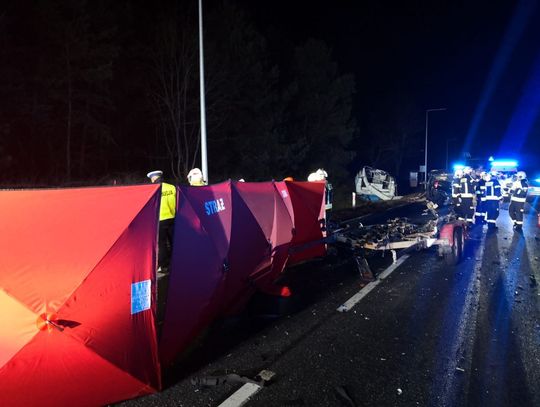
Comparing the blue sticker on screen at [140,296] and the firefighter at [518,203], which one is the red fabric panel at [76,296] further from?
the firefighter at [518,203]

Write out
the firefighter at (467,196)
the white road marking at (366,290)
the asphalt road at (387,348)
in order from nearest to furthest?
the asphalt road at (387,348) → the white road marking at (366,290) → the firefighter at (467,196)

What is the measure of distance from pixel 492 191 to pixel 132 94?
15845mm

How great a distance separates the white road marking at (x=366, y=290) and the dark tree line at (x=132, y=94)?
12129 mm

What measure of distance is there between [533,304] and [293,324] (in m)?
3.29

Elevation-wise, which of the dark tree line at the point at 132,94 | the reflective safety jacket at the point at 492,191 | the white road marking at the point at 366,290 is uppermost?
the dark tree line at the point at 132,94

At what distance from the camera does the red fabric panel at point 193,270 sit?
395 cm

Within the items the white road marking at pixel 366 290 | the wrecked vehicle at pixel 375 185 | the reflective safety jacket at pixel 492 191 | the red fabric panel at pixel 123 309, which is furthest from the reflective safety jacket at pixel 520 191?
the wrecked vehicle at pixel 375 185

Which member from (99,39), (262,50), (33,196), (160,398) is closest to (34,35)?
(99,39)

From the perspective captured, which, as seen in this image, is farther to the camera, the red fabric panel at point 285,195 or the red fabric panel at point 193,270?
the red fabric panel at point 285,195

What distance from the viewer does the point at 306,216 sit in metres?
8.29

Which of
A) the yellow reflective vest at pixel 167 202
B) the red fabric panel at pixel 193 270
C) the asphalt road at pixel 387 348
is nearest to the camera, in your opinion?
the asphalt road at pixel 387 348

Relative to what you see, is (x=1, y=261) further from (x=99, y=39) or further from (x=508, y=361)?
(x=99, y=39)

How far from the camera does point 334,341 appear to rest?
4445mm

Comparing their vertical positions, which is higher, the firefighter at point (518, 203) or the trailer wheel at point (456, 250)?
the firefighter at point (518, 203)
